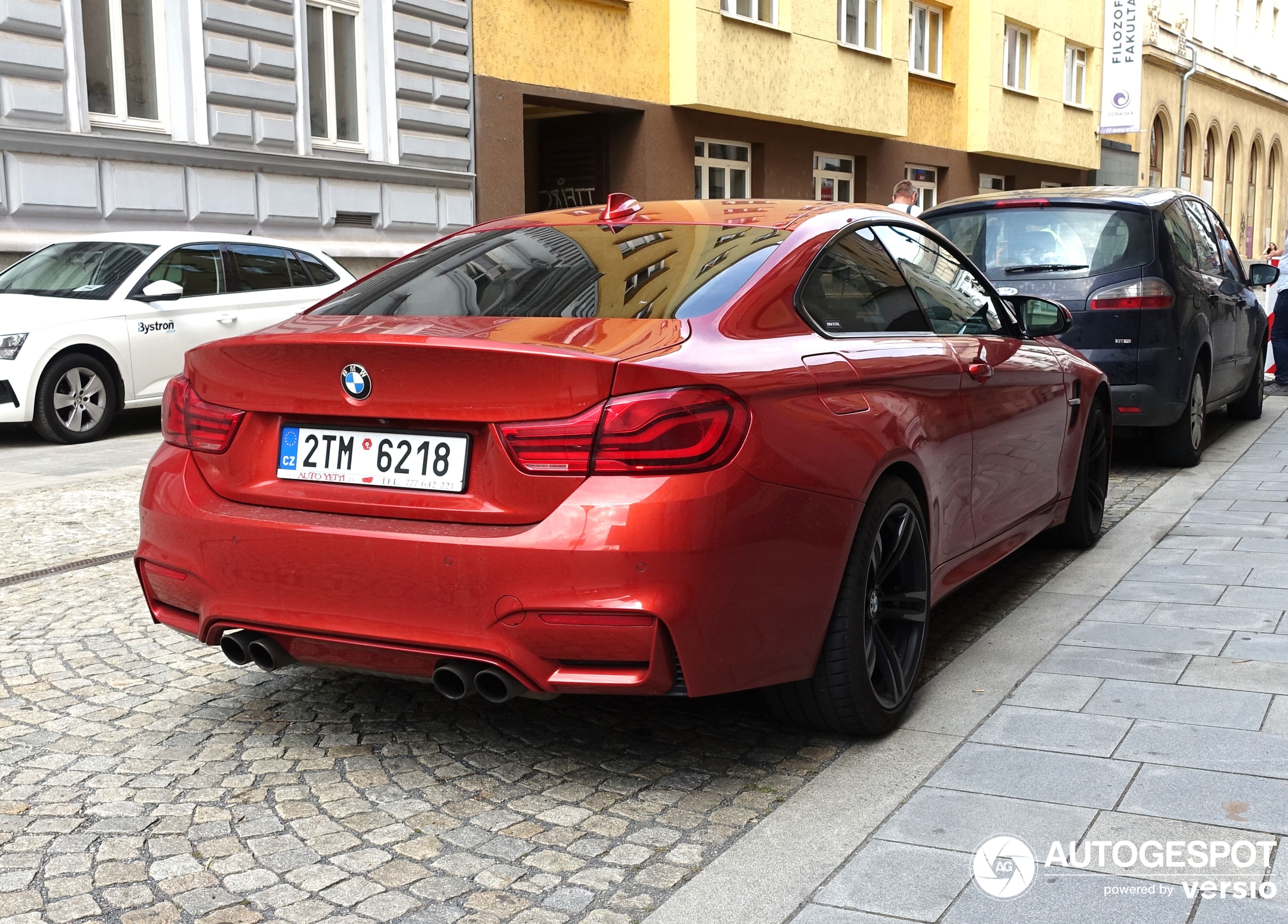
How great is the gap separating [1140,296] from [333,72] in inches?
442

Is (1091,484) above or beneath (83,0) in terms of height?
beneath

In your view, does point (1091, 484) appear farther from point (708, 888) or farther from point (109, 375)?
point (109, 375)

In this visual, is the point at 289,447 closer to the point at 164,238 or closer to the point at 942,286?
the point at 942,286

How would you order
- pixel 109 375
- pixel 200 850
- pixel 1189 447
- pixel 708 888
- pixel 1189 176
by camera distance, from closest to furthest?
pixel 708 888 < pixel 200 850 < pixel 1189 447 < pixel 109 375 < pixel 1189 176

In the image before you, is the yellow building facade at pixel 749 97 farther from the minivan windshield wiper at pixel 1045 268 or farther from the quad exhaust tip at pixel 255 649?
the quad exhaust tip at pixel 255 649

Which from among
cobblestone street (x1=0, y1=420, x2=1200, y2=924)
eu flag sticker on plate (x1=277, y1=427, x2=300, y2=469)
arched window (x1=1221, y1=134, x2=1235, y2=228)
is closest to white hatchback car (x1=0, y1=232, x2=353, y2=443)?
cobblestone street (x1=0, y1=420, x2=1200, y2=924)

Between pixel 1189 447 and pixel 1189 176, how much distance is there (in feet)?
119

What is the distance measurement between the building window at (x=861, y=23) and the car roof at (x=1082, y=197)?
15296 millimetres

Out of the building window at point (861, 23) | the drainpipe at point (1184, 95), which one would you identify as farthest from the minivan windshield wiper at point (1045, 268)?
the drainpipe at point (1184, 95)

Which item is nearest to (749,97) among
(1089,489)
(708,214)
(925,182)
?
(925,182)

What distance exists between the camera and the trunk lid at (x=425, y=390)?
125 inches

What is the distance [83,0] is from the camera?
14109 mm

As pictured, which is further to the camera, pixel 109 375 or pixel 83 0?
pixel 83 0

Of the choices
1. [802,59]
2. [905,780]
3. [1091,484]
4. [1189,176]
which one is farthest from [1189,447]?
[1189,176]
